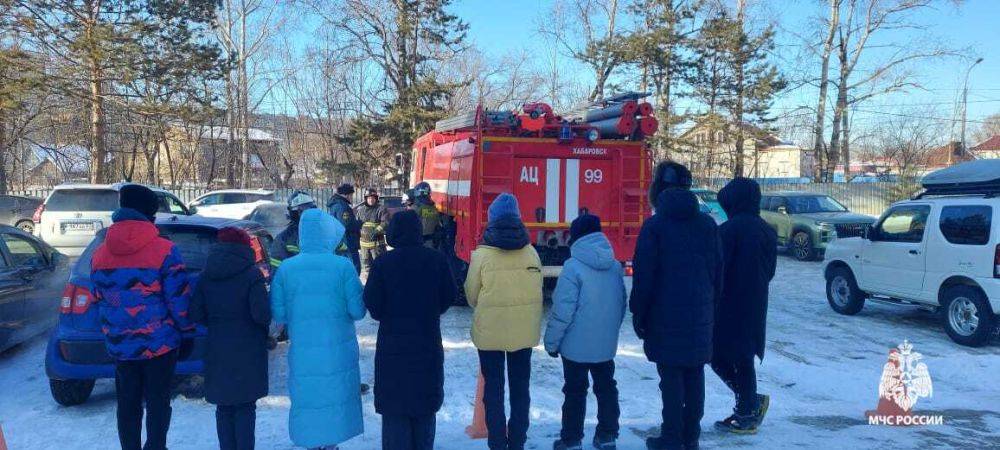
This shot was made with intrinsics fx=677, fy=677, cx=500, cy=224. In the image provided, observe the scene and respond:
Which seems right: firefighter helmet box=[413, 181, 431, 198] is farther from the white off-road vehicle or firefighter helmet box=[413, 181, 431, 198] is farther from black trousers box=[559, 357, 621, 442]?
the white off-road vehicle

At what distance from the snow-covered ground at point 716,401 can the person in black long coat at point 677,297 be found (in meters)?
0.58

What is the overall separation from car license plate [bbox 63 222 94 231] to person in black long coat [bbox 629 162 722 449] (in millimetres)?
12005

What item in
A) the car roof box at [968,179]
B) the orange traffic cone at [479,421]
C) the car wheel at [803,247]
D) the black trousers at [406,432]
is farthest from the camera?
the car wheel at [803,247]

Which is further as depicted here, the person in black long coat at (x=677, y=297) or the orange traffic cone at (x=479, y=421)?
the orange traffic cone at (x=479, y=421)

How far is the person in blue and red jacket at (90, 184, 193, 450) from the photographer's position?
12.7ft

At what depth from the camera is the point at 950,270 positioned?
8164mm

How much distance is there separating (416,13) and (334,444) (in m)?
26.7

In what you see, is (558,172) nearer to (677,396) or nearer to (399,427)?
(677,396)

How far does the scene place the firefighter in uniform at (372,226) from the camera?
10.6 meters

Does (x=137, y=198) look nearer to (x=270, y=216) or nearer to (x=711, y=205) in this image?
(x=270, y=216)

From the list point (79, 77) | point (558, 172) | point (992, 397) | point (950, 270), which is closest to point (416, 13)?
point (79, 77)

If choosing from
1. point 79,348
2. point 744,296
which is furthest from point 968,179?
point 79,348

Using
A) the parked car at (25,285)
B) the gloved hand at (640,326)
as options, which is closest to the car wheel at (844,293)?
→ the gloved hand at (640,326)

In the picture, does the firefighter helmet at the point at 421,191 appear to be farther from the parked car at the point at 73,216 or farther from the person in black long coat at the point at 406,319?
the person in black long coat at the point at 406,319
